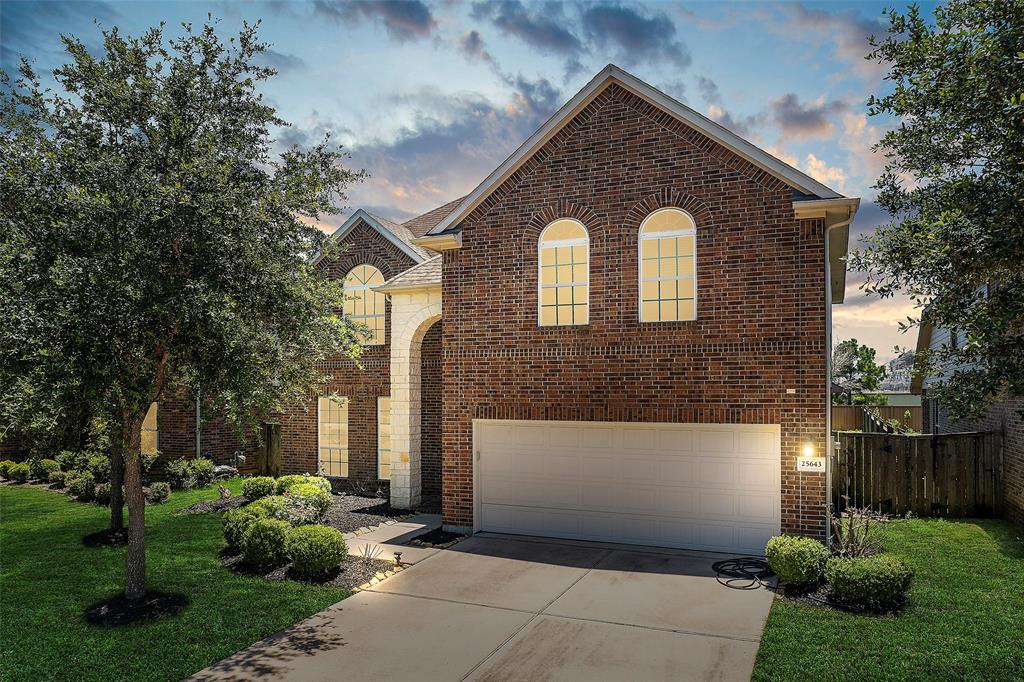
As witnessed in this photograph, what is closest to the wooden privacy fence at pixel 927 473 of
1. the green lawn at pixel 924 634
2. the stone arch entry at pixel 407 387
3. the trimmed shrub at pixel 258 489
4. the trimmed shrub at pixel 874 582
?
the green lawn at pixel 924 634

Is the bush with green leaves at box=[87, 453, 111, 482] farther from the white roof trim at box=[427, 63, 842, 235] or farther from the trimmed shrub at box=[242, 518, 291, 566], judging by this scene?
the white roof trim at box=[427, 63, 842, 235]

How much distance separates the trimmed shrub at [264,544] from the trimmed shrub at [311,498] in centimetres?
224

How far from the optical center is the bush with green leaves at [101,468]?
60.0 ft

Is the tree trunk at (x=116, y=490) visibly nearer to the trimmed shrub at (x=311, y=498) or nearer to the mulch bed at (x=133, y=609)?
the trimmed shrub at (x=311, y=498)

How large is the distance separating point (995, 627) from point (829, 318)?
5.00 m

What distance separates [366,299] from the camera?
19.0 metres

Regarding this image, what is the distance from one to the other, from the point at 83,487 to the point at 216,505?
3.82 metres

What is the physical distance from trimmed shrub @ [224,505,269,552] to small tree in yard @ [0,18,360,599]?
244 cm

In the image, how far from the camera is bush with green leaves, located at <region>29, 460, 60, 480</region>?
20.3 metres

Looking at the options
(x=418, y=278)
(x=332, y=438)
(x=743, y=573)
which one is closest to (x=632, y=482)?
(x=743, y=573)

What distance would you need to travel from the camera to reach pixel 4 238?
8289 mm

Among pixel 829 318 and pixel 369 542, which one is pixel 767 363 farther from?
pixel 369 542

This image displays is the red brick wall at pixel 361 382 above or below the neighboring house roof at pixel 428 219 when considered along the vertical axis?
below

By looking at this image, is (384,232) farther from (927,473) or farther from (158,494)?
(927,473)
